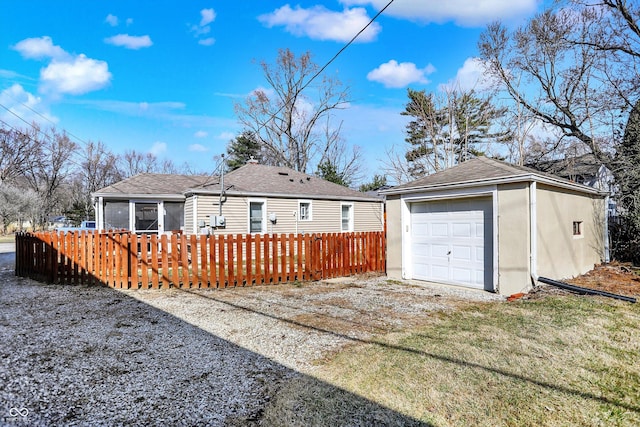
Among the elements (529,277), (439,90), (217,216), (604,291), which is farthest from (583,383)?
(439,90)

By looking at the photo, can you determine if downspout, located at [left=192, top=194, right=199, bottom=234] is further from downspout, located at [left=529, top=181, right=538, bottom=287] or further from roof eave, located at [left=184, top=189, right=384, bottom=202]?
downspout, located at [left=529, top=181, right=538, bottom=287]

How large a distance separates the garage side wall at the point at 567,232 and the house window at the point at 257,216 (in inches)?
392

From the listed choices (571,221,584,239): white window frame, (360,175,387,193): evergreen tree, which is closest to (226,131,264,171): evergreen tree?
(360,175,387,193): evergreen tree

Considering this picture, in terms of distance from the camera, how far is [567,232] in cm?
775

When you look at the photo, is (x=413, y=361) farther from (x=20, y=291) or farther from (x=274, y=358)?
(x=20, y=291)

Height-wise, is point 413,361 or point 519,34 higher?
point 519,34

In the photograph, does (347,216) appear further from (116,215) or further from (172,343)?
(172,343)

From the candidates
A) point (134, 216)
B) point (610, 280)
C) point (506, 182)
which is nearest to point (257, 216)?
point (134, 216)

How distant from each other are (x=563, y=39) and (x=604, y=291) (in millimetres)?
13056

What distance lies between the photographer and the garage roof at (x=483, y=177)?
21.8 feet

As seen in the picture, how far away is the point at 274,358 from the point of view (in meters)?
3.68

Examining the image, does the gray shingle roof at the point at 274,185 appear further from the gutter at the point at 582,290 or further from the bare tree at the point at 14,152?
the bare tree at the point at 14,152

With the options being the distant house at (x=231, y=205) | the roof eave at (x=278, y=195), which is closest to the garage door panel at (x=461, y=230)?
the distant house at (x=231, y=205)

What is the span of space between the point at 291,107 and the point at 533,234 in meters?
23.5
